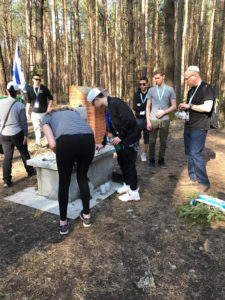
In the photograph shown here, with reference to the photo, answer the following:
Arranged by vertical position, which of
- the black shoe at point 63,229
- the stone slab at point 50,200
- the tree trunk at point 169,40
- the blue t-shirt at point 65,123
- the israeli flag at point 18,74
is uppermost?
the tree trunk at point 169,40

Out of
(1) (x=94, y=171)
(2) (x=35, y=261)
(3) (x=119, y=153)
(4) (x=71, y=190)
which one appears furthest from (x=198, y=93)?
(2) (x=35, y=261)

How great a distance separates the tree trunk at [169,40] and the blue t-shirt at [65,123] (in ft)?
26.5

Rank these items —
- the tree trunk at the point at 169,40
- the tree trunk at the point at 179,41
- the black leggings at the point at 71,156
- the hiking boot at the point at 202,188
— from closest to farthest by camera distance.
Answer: the black leggings at the point at 71,156 < the hiking boot at the point at 202,188 < the tree trunk at the point at 169,40 < the tree trunk at the point at 179,41

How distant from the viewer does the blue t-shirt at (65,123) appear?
8.82 ft

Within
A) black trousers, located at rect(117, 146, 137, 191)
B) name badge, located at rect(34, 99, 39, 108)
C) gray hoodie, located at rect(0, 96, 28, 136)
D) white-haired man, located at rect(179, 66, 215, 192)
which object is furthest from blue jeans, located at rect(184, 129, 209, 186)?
name badge, located at rect(34, 99, 39, 108)

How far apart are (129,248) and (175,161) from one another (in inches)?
150

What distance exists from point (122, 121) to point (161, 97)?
1.89 meters

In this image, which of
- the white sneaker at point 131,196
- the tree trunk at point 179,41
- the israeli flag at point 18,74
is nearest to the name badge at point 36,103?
the israeli flag at point 18,74

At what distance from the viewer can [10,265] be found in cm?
253

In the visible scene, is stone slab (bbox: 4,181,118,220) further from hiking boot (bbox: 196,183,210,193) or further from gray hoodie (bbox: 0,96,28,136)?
hiking boot (bbox: 196,183,210,193)

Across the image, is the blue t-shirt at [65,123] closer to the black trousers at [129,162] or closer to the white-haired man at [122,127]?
the white-haired man at [122,127]

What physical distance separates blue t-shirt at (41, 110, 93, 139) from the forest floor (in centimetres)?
133

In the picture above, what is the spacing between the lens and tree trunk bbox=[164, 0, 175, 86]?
31.5ft

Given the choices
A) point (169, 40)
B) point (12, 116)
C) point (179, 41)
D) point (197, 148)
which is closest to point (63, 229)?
point (12, 116)
